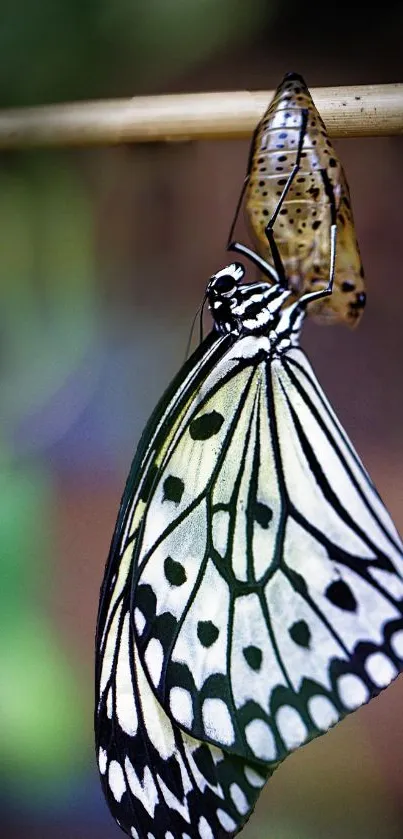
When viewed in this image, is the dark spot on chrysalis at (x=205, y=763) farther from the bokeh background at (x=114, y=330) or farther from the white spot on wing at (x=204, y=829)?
the bokeh background at (x=114, y=330)

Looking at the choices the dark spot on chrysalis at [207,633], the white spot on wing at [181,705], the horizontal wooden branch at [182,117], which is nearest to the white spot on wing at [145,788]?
the white spot on wing at [181,705]

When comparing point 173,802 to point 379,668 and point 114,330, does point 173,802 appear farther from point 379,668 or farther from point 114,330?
point 114,330

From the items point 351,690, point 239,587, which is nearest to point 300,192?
point 239,587

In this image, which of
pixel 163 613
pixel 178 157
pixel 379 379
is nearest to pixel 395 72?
pixel 178 157

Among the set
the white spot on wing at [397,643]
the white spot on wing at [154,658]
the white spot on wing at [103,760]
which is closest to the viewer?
the white spot on wing at [397,643]

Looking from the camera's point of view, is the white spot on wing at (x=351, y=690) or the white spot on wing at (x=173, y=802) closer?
the white spot on wing at (x=351, y=690)

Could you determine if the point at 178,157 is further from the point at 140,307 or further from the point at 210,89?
the point at 140,307
